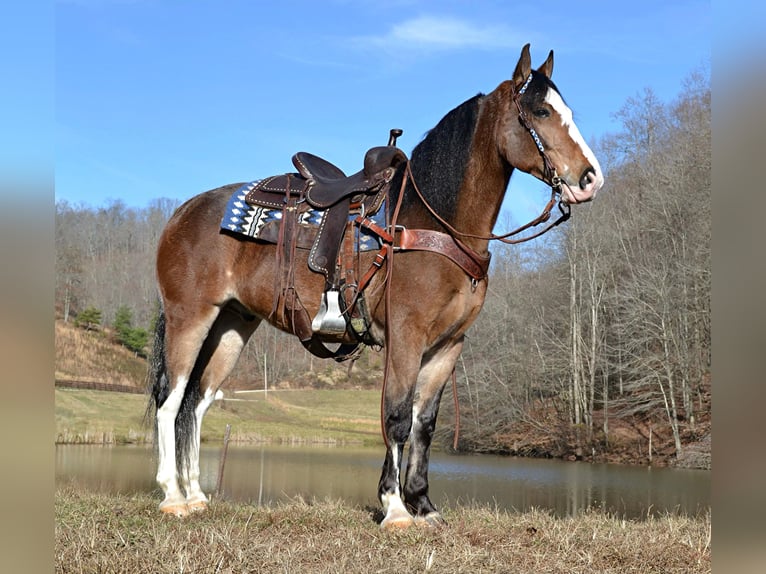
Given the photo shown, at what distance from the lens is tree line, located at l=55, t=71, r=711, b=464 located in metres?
25.7

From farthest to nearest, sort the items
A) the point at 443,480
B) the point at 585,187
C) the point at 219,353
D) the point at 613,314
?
the point at 613,314 < the point at 443,480 < the point at 219,353 < the point at 585,187

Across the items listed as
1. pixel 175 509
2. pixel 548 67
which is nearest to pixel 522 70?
pixel 548 67

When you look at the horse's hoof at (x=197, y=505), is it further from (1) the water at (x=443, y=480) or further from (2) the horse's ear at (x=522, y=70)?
(1) the water at (x=443, y=480)

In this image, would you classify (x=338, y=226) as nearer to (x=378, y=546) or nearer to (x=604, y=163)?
(x=378, y=546)

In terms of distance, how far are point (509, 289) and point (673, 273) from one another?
923 cm

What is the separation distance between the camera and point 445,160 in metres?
5.13

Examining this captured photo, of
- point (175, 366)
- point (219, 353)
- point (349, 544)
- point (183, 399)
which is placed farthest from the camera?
point (219, 353)

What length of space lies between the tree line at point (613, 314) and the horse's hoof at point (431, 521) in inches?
831

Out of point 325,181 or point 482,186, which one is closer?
point 482,186

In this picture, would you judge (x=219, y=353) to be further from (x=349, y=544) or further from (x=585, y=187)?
(x=585, y=187)

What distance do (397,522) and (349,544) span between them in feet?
1.91
